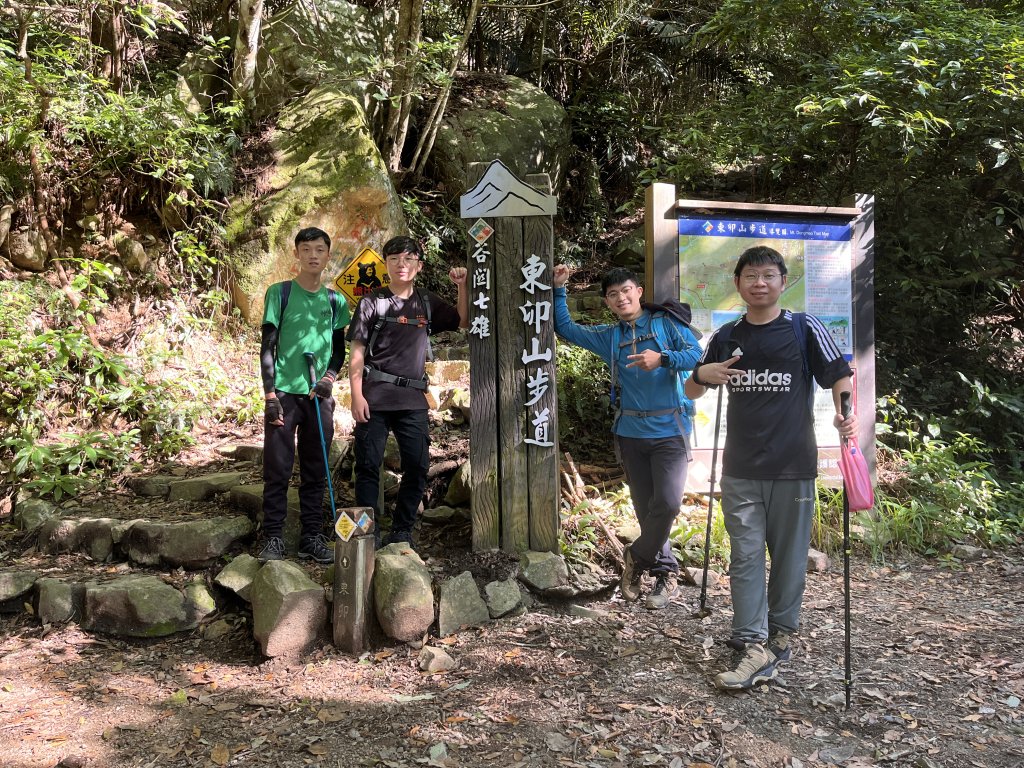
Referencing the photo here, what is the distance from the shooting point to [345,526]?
11.1 ft

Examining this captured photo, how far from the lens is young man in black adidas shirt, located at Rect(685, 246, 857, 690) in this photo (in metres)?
3.15

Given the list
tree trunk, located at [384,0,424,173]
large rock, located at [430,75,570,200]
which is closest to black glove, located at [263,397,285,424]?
tree trunk, located at [384,0,424,173]

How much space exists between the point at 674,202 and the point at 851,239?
156 centimetres

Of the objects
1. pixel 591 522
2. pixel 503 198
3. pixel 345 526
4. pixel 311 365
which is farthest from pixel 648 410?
pixel 311 365

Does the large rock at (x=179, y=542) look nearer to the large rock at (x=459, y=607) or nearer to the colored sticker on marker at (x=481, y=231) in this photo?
the large rock at (x=459, y=607)

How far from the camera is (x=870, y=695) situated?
313 centimetres

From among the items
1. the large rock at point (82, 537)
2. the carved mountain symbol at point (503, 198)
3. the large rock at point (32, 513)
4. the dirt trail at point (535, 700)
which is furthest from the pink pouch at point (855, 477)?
the large rock at point (32, 513)

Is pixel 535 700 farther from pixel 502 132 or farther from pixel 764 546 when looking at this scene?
pixel 502 132

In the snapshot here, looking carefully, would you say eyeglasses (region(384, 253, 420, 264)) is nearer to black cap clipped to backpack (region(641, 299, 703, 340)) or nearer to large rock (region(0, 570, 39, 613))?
black cap clipped to backpack (region(641, 299, 703, 340))

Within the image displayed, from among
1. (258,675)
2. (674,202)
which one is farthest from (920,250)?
(258,675)

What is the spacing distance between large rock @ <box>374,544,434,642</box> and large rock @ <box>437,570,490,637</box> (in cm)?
7

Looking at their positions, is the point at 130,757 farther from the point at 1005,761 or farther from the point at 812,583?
the point at 812,583

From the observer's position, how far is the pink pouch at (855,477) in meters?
3.01

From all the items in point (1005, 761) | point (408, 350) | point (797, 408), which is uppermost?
point (408, 350)
